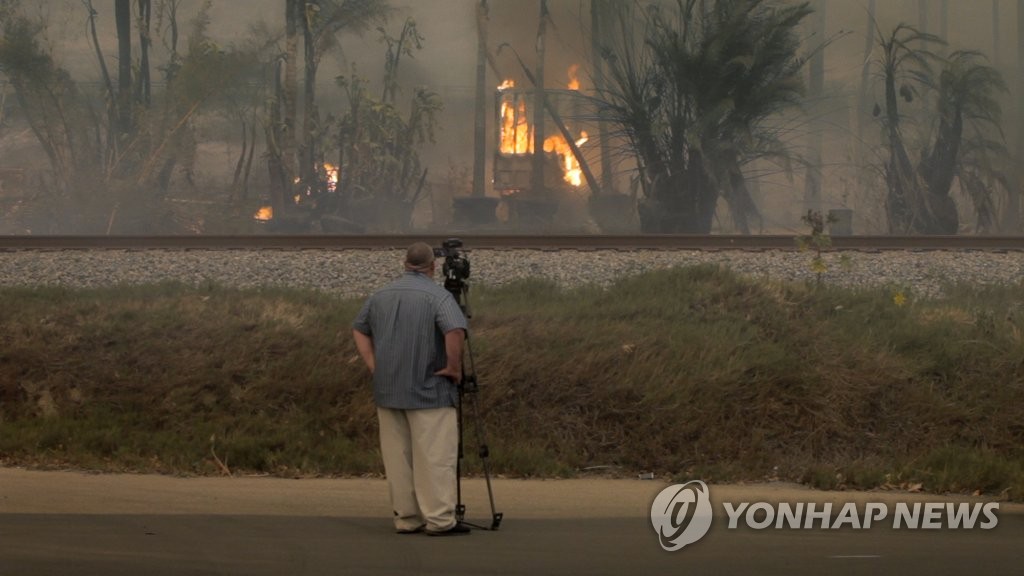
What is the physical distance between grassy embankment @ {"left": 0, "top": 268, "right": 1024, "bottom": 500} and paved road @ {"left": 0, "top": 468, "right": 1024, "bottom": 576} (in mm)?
883

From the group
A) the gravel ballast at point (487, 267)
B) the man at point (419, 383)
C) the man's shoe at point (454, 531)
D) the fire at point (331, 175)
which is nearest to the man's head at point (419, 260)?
the man at point (419, 383)

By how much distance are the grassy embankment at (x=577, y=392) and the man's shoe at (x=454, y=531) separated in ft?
7.14

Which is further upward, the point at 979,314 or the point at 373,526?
the point at 979,314

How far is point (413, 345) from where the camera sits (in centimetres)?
690

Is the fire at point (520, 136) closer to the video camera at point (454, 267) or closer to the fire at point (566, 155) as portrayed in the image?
the fire at point (566, 155)

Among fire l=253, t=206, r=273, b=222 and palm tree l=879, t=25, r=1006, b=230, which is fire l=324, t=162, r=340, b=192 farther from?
palm tree l=879, t=25, r=1006, b=230

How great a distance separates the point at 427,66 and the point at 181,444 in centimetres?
4067

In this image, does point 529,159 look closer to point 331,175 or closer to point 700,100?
point 331,175

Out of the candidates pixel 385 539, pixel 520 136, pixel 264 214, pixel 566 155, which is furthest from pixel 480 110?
pixel 385 539

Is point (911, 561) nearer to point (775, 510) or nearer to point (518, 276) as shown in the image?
point (775, 510)

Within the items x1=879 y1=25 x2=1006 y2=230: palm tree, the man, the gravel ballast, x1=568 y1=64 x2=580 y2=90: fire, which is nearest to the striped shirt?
the man

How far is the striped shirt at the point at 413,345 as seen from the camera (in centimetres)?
690

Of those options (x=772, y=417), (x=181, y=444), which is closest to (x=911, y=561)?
(x=772, y=417)

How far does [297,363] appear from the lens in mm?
10633
